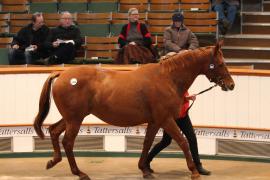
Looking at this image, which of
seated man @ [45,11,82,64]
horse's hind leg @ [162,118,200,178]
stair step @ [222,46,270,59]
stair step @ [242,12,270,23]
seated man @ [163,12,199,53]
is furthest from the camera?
stair step @ [242,12,270,23]

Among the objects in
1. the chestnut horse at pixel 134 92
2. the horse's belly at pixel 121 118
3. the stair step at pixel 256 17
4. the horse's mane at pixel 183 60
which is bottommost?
the horse's belly at pixel 121 118

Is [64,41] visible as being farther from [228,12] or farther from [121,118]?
[121,118]

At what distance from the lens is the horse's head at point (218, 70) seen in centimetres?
984

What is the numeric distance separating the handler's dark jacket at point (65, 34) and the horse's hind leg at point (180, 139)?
4195mm

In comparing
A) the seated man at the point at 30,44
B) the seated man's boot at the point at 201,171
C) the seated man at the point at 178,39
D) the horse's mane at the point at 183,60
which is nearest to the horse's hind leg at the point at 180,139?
the seated man's boot at the point at 201,171

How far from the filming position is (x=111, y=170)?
10.5 meters

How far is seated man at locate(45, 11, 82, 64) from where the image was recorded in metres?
13.3

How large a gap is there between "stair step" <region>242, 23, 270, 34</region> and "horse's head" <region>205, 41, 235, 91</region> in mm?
5735

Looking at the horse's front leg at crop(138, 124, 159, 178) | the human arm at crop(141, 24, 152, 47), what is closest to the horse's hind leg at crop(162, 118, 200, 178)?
the horse's front leg at crop(138, 124, 159, 178)

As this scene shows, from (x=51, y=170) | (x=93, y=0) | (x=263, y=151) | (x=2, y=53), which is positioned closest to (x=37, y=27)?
(x=2, y=53)

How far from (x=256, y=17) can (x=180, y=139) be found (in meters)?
6.58

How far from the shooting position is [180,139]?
31.7 ft

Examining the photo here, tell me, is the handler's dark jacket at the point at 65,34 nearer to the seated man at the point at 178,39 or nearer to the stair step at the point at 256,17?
the seated man at the point at 178,39

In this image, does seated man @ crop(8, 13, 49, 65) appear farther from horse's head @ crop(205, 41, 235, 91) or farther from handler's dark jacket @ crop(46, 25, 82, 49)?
A: horse's head @ crop(205, 41, 235, 91)
